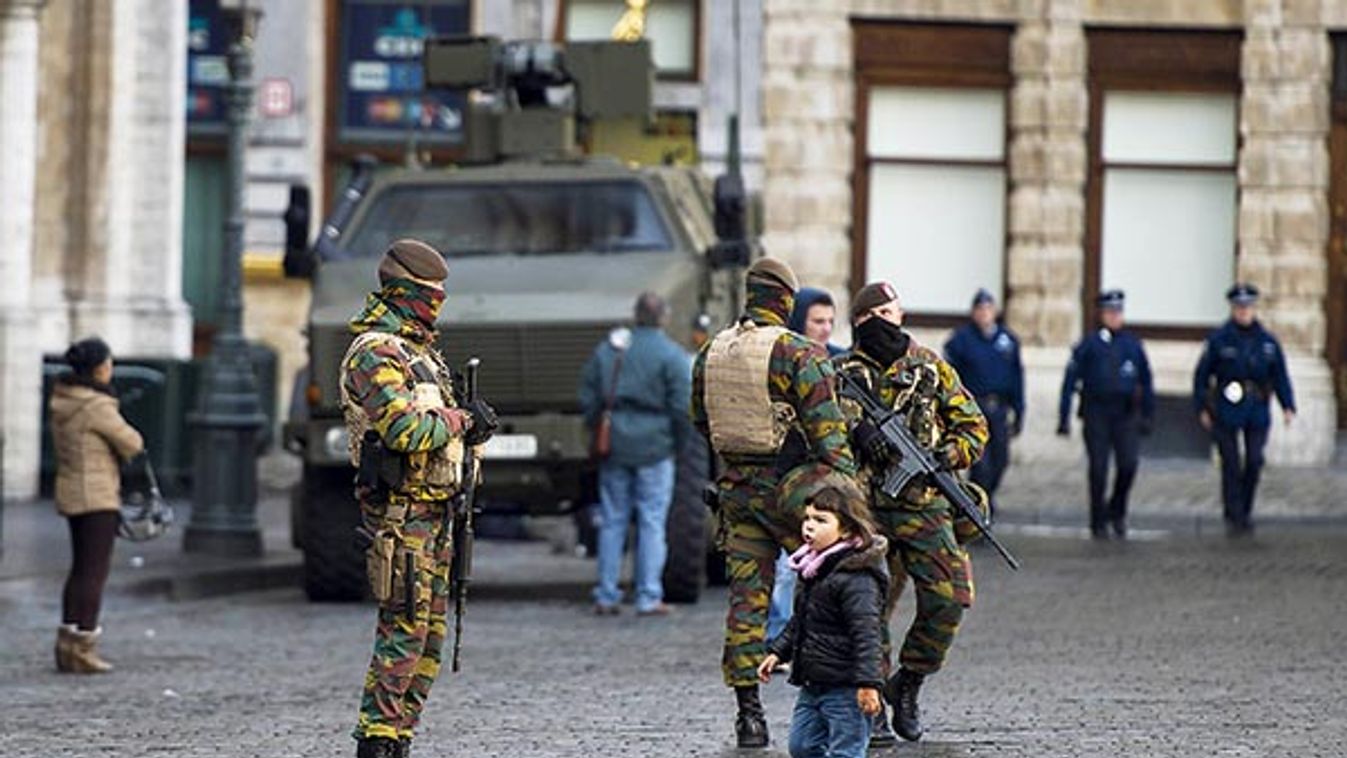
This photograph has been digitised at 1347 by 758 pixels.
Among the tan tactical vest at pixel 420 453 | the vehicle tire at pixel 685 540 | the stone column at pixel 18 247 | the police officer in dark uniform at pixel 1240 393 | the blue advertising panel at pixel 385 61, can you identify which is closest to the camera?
the tan tactical vest at pixel 420 453

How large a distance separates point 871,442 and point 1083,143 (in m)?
20.2

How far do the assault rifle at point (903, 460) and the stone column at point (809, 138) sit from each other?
1948 centimetres

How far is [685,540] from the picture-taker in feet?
66.6

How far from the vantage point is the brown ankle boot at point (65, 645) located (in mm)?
16812

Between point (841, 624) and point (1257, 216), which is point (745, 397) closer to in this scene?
point (841, 624)

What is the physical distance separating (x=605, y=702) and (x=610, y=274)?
665 centimetres

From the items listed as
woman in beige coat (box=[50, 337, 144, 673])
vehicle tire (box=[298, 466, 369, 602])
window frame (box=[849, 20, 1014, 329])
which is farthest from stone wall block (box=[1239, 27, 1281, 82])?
woman in beige coat (box=[50, 337, 144, 673])

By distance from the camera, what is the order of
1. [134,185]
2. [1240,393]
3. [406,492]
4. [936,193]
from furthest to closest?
1. [936,193]
2. [134,185]
3. [1240,393]
4. [406,492]

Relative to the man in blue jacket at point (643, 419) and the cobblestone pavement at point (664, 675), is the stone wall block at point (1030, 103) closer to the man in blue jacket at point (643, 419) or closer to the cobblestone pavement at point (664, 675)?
the cobblestone pavement at point (664, 675)

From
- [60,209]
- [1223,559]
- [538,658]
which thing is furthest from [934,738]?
[60,209]

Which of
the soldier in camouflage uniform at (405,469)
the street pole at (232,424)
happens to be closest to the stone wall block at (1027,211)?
the street pole at (232,424)

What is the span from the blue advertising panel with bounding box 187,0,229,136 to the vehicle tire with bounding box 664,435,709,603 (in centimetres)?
1275

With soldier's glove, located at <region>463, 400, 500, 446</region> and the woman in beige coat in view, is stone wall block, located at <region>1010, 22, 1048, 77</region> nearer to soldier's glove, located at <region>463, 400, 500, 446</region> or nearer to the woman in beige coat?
the woman in beige coat

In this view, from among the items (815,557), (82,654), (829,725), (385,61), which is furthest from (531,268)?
(385,61)
